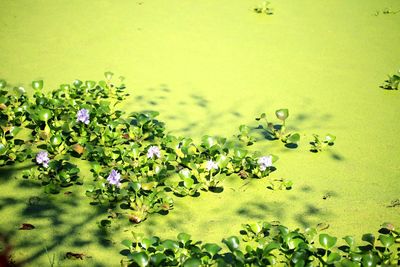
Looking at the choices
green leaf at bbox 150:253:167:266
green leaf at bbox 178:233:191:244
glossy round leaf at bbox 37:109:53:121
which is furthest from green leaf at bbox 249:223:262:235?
glossy round leaf at bbox 37:109:53:121

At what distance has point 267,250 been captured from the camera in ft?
3.90

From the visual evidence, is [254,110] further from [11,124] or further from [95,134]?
[11,124]

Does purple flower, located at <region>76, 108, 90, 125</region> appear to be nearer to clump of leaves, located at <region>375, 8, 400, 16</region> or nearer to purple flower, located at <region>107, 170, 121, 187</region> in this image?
purple flower, located at <region>107, 170, 121, 187</region>

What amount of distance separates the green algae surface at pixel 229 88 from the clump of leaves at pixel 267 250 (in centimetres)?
8

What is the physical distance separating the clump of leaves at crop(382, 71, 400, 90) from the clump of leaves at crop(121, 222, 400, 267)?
1266 mm

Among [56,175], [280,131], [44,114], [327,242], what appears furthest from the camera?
[280,131]

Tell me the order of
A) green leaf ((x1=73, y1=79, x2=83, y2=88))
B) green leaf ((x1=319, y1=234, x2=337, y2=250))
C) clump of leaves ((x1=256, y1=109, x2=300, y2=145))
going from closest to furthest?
green leaf ((x1=319, y1=234, x2=337, y2=250))
clump of leaves ((x1=256, y1=109, x2=300, y2=145))
green leaf ((x1=73, y1=79, x2=83, y2=88))

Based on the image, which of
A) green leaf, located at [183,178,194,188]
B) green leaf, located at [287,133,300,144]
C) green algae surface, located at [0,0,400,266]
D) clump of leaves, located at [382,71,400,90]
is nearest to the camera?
green algae surface, located at [0,0,400,266]

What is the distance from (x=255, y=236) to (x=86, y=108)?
1.03 metres

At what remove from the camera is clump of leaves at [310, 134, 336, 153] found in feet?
5.92

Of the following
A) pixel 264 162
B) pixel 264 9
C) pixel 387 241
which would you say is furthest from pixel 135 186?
pixel 264 9

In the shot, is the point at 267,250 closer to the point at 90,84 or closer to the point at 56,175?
the point at 56,175

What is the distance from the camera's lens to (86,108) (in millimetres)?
1881

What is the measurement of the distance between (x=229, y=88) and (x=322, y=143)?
0.71m
